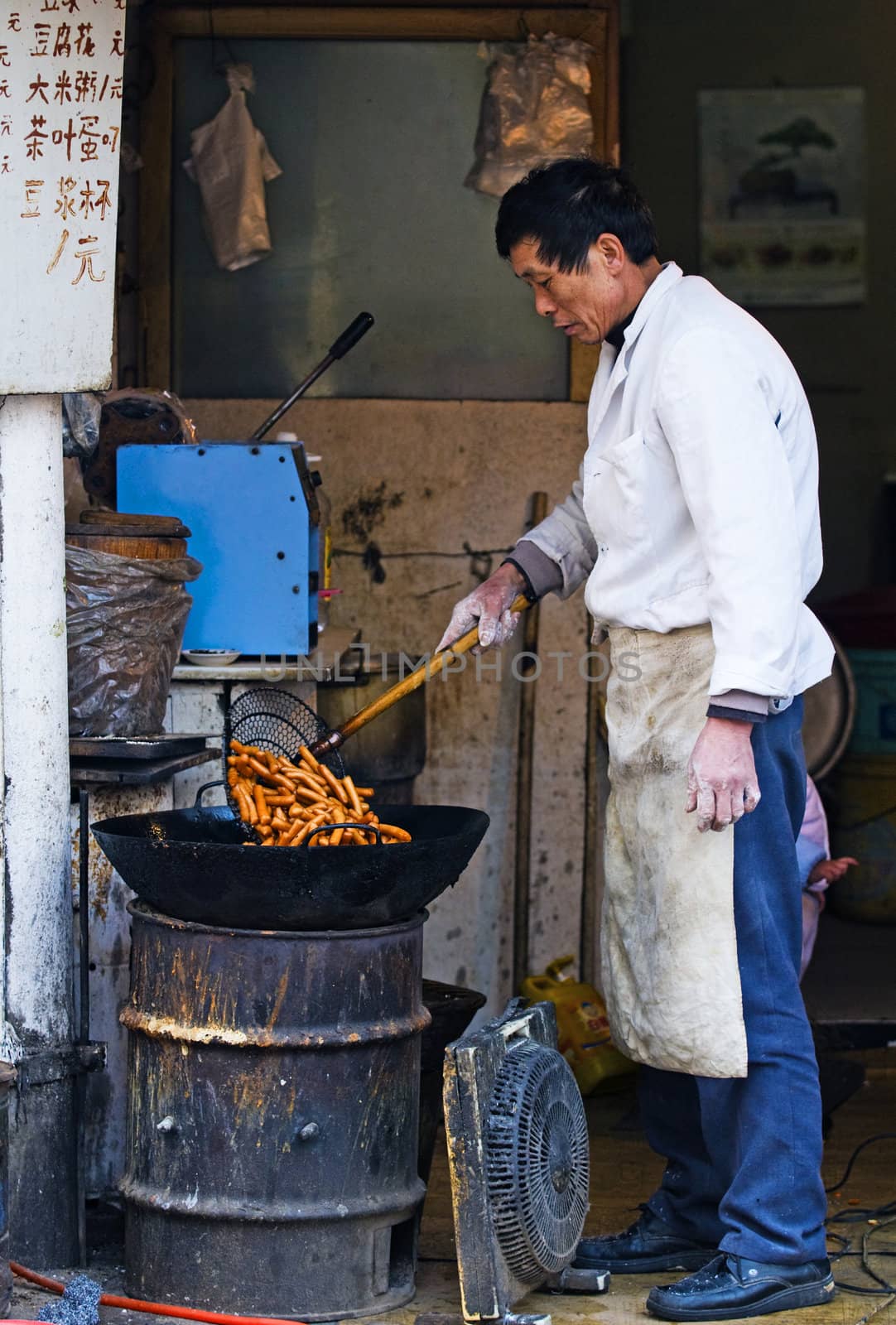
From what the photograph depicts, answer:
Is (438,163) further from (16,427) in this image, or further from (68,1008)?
(68,1008)

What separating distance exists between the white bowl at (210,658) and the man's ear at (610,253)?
1.46 metres

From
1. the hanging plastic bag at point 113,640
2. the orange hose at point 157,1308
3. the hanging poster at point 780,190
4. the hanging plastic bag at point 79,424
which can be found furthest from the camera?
the hanging poster at point 780,190

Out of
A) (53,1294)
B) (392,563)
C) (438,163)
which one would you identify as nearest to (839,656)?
(392,563)

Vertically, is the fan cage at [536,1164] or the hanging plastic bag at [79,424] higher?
the hanging plastic bag at [79,424]

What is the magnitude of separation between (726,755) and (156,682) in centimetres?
149

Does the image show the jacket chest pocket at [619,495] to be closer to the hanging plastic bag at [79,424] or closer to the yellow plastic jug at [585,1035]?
the hanging plastic bag at [79,424]

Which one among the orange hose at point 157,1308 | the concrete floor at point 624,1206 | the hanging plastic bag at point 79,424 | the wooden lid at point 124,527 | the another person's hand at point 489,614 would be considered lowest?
the concrete floor at point 624,1206

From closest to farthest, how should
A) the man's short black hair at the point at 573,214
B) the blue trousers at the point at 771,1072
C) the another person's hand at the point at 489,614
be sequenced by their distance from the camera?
the blue trousers at the point at 771,1072
the man's short black hair at the point at 573,214
the another person's hand at the point at 489,614

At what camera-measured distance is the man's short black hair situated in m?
3.39

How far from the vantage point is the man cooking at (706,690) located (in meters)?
3.15

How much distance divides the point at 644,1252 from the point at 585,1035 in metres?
1.46

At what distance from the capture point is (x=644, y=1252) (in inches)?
142

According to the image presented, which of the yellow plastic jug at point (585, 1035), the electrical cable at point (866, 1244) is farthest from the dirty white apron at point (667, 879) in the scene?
the yellow plastic jug at point (585, 1035)

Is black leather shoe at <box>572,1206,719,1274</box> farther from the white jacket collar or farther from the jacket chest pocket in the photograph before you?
the white jacket collar
